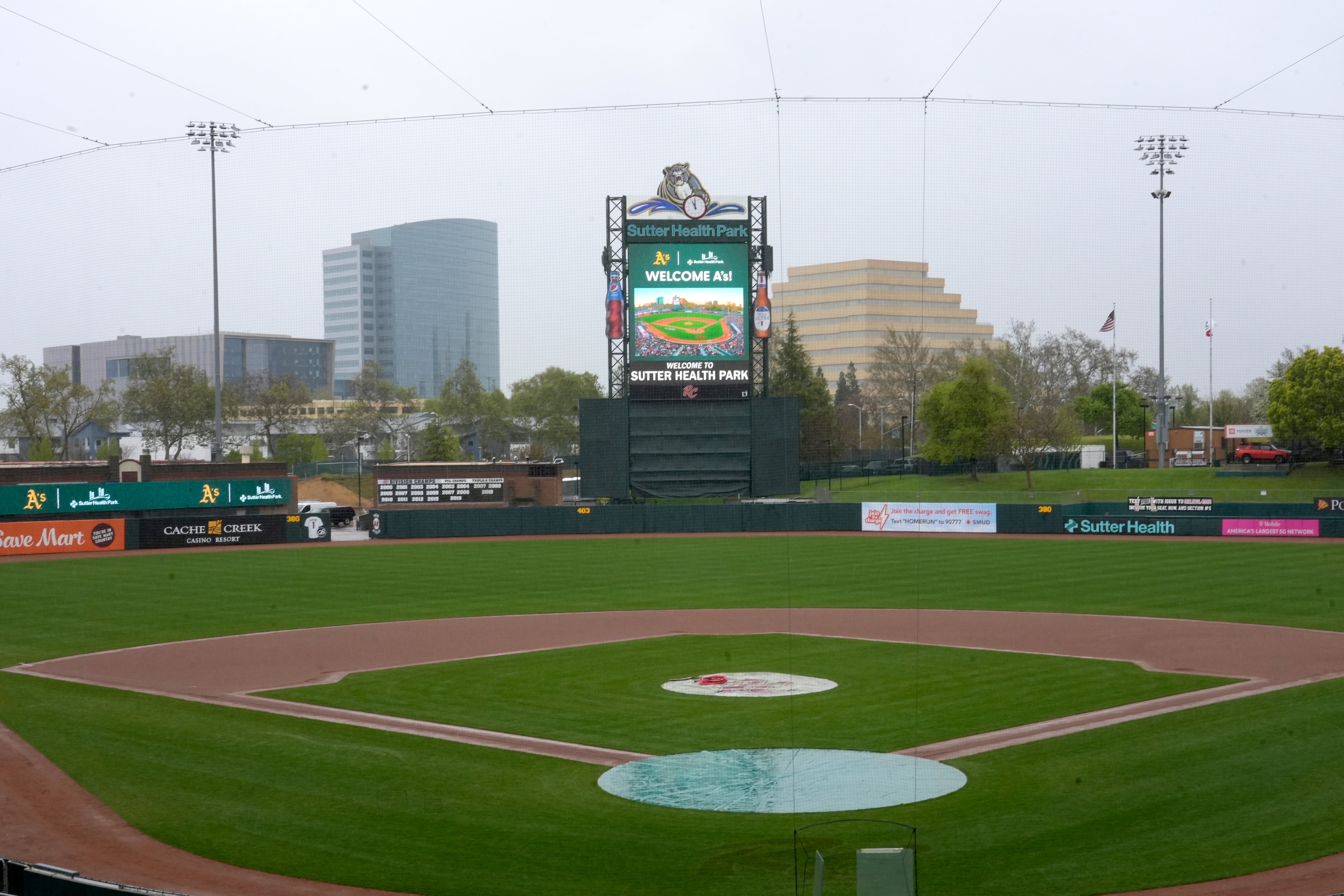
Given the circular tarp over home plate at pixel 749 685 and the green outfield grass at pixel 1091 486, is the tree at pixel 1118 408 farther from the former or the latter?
the circular tarp over home plate at pixel 749 685

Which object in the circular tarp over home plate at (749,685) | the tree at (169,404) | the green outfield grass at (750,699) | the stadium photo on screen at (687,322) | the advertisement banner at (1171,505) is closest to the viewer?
the green outfield grass at (750,699)

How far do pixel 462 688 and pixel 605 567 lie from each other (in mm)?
20092

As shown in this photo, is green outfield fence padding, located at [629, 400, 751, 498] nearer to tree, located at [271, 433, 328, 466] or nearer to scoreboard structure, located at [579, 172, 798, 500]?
scoreboard structure, located at [579, 172, 798, 500]

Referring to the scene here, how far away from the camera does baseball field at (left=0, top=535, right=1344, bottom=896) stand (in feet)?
34.2

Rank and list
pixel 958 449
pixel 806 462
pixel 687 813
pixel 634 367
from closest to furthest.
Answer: pixel 687 813
pixel 634 367
pixel 958 449
pixel 806 462

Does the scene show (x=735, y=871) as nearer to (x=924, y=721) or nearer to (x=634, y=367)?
(x=924, y=721)

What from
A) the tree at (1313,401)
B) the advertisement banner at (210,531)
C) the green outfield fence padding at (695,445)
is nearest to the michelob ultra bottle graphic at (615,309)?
the green outfield fence padding at (695,445)

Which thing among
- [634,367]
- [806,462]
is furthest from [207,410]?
[634,367]

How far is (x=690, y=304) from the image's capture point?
51.0m

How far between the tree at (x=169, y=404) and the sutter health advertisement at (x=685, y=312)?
5343cm

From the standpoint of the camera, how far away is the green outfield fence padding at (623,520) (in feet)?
172

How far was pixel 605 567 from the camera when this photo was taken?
38.5 m

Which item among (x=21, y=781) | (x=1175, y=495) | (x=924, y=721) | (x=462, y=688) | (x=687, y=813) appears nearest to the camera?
(x=687, y=813)

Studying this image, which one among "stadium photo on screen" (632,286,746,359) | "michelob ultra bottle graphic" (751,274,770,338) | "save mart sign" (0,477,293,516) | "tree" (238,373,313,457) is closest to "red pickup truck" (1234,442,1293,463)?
"michelob ultra bottle graphic" (751,274,770,338)
